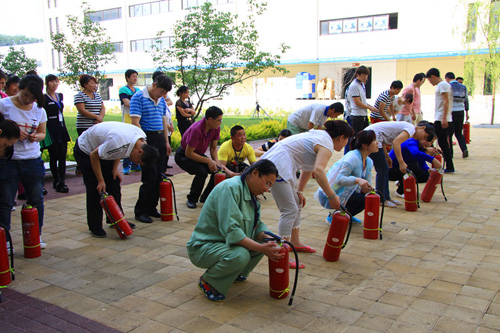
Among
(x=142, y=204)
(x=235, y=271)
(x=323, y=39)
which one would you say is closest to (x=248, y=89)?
(x=323, y=39)

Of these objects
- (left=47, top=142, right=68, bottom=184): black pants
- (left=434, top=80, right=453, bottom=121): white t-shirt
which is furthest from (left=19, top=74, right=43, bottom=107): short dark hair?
(left=434, top=80, right=453, bottom=121): white t-shirt

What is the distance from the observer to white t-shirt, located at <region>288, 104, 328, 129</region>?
23.6 feet

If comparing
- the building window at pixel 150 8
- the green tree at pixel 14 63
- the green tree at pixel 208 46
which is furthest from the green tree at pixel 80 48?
the building window at pixel 150 8

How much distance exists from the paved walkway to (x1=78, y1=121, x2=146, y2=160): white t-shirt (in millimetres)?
1032

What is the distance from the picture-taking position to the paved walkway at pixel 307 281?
319cm

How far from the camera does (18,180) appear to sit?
4.44 metres

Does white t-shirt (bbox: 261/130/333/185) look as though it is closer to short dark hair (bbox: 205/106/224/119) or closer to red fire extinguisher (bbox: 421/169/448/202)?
short dark hair (bbox: 205/106/224/119)

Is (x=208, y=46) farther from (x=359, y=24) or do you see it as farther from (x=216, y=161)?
(x=359, y=24)

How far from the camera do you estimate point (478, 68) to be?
1886 cm

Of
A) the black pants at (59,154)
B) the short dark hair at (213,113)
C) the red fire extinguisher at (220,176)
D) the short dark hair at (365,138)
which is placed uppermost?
the short dark hair at (213,113)

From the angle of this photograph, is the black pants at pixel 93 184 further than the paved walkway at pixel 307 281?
Yes

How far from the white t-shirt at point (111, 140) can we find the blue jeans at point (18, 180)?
54 centimetres

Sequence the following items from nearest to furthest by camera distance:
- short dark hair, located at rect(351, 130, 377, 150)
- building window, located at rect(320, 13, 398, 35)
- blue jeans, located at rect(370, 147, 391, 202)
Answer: short dark hair, located at rect(351, 130, 377, 150) → blue jeans, located at rect(370, 147, 391, 202) → building window, located at rect(320, 13, 398, 35)

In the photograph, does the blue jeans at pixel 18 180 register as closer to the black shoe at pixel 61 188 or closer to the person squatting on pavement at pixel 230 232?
the person squatting on pavement at pixel 230 232
